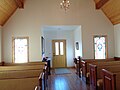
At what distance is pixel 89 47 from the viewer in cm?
846

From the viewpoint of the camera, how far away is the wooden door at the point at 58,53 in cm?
1184

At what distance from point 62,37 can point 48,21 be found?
12.2ft

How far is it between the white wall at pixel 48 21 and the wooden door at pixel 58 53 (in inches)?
142

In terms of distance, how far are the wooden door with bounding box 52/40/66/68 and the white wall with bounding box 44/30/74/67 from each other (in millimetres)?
220

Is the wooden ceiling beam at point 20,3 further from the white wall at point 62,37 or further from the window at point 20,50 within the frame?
the white wall at point 62,37

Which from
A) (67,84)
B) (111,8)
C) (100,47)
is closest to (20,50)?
(67,84)

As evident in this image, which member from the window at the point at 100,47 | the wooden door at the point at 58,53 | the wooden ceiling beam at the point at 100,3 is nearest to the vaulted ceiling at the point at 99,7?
the wooden ceiling beam at the point at 100,3

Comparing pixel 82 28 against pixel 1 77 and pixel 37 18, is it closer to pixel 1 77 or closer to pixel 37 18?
pixel 37 18

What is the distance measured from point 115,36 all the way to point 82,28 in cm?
166

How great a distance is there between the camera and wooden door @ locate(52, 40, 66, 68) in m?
11.8

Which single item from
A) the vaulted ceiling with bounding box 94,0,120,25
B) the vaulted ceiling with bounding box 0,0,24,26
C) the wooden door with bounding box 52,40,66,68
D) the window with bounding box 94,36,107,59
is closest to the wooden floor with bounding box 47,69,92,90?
the window with bounding box 94,36,107,59

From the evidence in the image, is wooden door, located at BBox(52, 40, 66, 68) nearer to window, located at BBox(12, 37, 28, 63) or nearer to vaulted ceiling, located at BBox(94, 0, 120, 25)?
window, located at BBox(12, 37, 28, 63)


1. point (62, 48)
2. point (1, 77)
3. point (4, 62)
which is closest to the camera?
point (1, 77)

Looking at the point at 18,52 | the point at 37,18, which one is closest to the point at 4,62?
the point at 18,52
